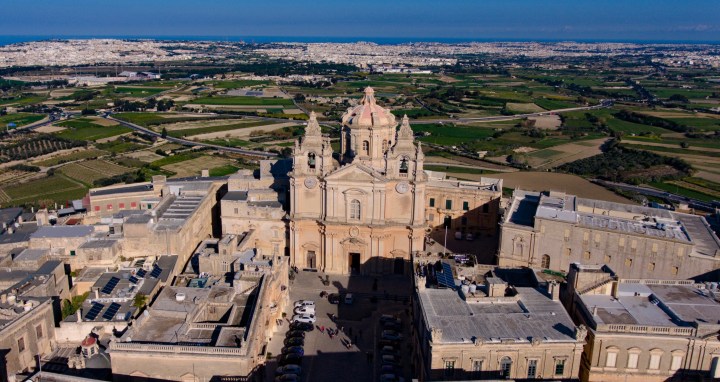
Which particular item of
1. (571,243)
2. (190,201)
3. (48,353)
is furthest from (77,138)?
(571,243)

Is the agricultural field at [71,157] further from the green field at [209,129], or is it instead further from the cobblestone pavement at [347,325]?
the cobblestone pavement at [347,325]

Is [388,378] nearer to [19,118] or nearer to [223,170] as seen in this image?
[223,170]

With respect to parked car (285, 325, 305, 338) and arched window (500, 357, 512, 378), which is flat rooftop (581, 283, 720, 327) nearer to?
arched window (500, 357, 512, 378)

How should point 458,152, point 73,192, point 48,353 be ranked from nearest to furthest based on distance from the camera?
point 48,353 → point 73,192 → point 458,152

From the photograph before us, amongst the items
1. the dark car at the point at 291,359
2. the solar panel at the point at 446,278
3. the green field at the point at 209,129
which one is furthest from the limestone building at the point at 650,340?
the green field at the point at 209,129

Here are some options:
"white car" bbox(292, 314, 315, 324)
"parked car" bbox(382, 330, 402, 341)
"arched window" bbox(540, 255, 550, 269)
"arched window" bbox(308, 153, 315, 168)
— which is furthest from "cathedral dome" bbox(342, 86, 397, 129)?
"parked car" bbox(382, 330, 402, 341)

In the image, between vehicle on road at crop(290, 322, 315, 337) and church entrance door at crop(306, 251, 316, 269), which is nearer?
vehicle on road at crop(290, 322, 315, 337)

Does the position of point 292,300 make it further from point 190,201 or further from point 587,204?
point 587,204
